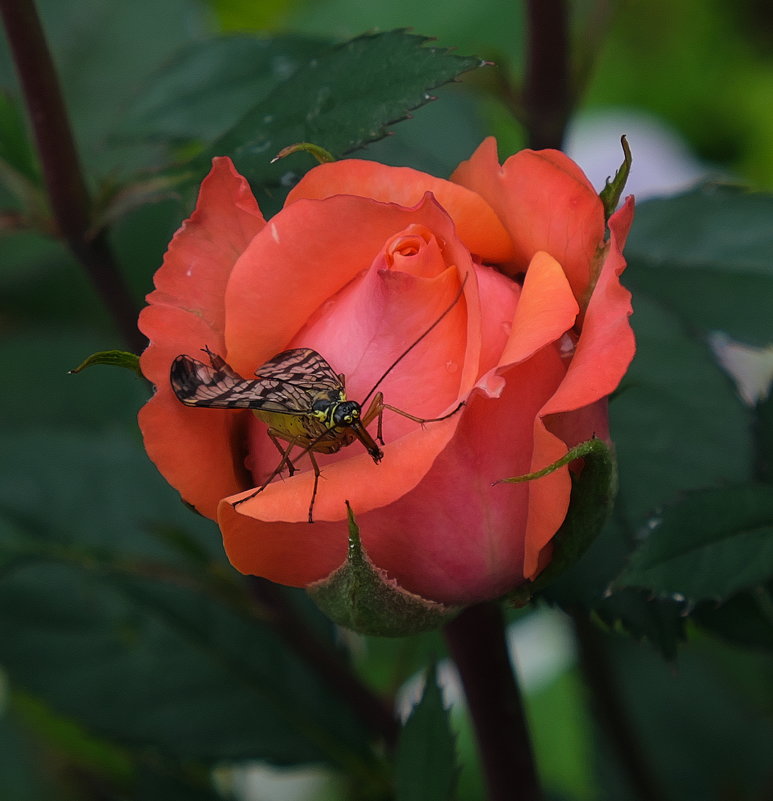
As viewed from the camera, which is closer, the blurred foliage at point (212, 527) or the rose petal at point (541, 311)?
the rose petal at point (541, 311)

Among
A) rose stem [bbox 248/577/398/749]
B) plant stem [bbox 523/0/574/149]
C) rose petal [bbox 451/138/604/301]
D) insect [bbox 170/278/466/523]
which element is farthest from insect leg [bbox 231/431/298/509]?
plant stem [bbox 523/0/574/149]

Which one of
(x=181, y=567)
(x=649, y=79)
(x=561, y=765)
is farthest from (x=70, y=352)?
(x=649, y=79)

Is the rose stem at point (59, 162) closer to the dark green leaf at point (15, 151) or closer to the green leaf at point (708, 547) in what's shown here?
the dark green leaf at point (15, 151)

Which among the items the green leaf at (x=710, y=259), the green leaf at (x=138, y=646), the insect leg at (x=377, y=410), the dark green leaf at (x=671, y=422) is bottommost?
the green leaf at (x=138, y=646)

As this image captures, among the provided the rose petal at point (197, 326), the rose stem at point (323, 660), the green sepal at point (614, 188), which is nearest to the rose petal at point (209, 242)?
the rose petal at point (197, 326)

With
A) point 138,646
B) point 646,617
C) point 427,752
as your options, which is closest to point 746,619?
point 646,617

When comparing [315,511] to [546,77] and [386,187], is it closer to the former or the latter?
[386,187]
